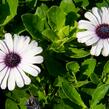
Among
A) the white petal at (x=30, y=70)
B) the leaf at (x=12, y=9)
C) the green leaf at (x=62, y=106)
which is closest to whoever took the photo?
the white petal at (x=30, y=70)

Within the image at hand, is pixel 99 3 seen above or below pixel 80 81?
above

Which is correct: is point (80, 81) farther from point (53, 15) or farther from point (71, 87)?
point (53, 15)

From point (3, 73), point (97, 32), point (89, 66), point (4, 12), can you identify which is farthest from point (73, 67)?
point (4, 12)

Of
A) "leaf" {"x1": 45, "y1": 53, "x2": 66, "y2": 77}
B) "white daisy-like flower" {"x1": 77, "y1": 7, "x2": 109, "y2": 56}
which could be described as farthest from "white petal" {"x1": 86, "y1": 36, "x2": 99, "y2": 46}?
"leaf" {"x1": 45, "y1": 53, "x2": 66, "y2": 77}

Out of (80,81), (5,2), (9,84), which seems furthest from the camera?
(5,2)

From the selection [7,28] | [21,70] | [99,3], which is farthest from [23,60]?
[99,3]

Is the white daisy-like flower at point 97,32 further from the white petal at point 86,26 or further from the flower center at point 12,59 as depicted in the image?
the flower center at point 12,59

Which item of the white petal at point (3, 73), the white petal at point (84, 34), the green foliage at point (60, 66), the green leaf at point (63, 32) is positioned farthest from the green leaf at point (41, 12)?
the white petal at point (3, 73)
